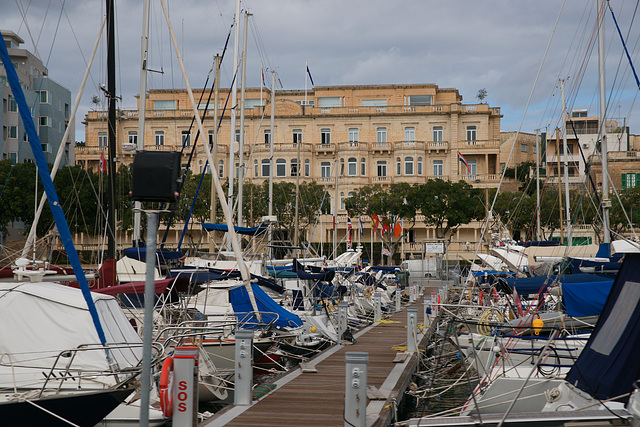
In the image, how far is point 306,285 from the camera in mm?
27203

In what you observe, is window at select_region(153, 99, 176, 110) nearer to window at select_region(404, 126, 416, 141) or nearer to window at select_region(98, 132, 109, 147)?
window at select_region(98, 132, 109, 147)

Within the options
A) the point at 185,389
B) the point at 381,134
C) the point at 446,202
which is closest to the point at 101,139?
the point at 381,134

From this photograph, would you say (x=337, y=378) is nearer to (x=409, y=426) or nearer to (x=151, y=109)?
(x=409, y=426)

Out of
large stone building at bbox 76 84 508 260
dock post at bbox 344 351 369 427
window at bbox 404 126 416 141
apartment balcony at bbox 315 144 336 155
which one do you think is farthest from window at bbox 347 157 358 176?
dock post at bbox 344 351 369 427

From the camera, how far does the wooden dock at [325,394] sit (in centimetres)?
1070

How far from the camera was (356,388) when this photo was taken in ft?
30.6

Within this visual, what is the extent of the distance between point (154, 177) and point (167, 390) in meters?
3.92

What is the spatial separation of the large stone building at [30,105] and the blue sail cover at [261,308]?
4621cm

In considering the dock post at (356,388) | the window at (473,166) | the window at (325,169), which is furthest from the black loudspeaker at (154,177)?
the window at (473,166)

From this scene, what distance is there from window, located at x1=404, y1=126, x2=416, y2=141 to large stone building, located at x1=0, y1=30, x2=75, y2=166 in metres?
34.3

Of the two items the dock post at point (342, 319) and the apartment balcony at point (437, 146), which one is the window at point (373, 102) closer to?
the apartment balcony at point (437, 146)

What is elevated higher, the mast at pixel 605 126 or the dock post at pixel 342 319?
the mast at pixel 605 126

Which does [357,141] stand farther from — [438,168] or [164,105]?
[164,105]

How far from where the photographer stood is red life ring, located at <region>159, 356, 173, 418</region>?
29.9ft
